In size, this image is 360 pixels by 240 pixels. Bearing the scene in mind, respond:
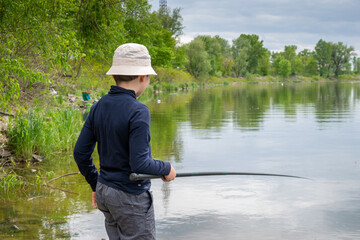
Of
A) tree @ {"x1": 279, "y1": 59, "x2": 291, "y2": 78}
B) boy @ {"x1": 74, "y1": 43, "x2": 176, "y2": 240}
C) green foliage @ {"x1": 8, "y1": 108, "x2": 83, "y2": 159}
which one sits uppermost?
tree @ {"x1": 279, "y1": 59, "x2": 291, "y2": 78}

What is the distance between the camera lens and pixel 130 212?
300 centimetres

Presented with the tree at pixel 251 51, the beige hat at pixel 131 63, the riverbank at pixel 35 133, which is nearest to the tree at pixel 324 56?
the tree at pixel 251 51

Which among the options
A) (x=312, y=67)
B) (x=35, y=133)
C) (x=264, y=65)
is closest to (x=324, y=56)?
(x=312, y=67)

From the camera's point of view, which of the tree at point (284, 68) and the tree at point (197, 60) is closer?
the tree at point (197, 60)

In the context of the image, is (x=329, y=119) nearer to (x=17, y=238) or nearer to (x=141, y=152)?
(x=17, y=238)

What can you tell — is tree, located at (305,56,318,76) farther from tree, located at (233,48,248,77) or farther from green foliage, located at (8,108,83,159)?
green foliage, located at (8,108,83,159)

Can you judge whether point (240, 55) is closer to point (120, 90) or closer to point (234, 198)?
point (234, 198)

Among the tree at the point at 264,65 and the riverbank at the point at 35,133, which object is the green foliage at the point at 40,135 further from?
the tree at the point at 264,65

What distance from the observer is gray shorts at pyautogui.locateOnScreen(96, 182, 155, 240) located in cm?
300

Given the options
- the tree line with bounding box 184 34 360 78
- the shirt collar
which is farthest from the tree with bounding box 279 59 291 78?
the shirt collar

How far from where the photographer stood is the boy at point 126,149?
289cm

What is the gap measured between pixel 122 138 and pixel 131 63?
0.48 meters

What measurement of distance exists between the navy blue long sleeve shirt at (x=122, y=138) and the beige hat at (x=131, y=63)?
12 centimetres

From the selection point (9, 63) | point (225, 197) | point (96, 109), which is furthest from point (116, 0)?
point (96, 109)
